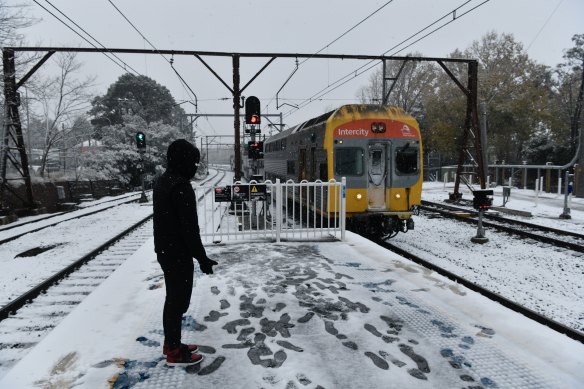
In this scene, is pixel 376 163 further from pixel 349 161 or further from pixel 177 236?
pixel 177 236

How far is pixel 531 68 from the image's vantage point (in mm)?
29203

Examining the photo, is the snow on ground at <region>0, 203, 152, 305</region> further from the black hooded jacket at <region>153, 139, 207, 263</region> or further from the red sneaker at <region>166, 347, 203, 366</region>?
the black hooded jacket at <region>153, 139, 207, 263</region>

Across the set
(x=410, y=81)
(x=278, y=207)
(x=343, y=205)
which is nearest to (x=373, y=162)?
(x=343, y=205)

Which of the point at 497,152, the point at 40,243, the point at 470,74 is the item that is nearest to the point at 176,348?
the point at 40,243

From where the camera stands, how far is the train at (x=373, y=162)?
9961 millimetres

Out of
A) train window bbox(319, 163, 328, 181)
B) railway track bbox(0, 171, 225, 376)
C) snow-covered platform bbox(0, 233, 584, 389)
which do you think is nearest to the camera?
snow-covered platform bbox(0, 233, 584, 389)

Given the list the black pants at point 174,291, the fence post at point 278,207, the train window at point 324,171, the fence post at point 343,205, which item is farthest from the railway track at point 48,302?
the train window at point 324,171

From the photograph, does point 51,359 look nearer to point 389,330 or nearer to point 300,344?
point 300,344

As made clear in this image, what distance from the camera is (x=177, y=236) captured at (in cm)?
330

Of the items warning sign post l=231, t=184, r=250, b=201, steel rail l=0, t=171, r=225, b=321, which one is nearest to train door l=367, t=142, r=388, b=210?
warning sign post l=231, t=184, r=250, b=201

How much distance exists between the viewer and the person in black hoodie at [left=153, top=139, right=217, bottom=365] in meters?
3.25

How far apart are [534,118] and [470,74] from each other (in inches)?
622

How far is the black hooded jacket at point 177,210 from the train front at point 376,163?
267 inches

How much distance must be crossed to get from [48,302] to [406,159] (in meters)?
8.30
